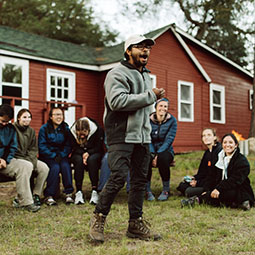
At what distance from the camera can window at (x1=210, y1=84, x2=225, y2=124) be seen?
52.0ft

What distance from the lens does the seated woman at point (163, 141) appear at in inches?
235

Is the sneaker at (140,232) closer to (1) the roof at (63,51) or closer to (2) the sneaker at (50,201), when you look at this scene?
Result: (2) the sneaker at (50,201)

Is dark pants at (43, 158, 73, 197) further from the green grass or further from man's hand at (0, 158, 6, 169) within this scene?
man's hand at (0, 158, 6, 169)

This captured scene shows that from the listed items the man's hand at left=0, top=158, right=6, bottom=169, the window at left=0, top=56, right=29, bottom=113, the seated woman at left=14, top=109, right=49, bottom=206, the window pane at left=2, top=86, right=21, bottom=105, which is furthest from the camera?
the window pane at left=2, top=86, right=21, bottom=105

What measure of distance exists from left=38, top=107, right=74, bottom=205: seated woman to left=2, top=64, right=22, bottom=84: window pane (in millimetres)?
5366

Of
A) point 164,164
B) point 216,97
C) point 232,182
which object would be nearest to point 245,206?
point 232,182

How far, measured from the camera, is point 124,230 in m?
3.81

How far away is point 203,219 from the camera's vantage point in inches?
167

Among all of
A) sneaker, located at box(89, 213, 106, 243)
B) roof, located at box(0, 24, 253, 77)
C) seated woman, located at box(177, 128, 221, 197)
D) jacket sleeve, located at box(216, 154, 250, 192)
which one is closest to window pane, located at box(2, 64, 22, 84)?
roof, located at box(0, 24, 253, 77)

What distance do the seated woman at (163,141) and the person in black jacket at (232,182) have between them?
99cm

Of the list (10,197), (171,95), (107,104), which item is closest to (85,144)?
(10,197)

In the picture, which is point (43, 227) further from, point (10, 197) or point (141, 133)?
point (10, 197)

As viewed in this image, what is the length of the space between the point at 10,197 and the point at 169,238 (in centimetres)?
351

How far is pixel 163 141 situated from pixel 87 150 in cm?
132
